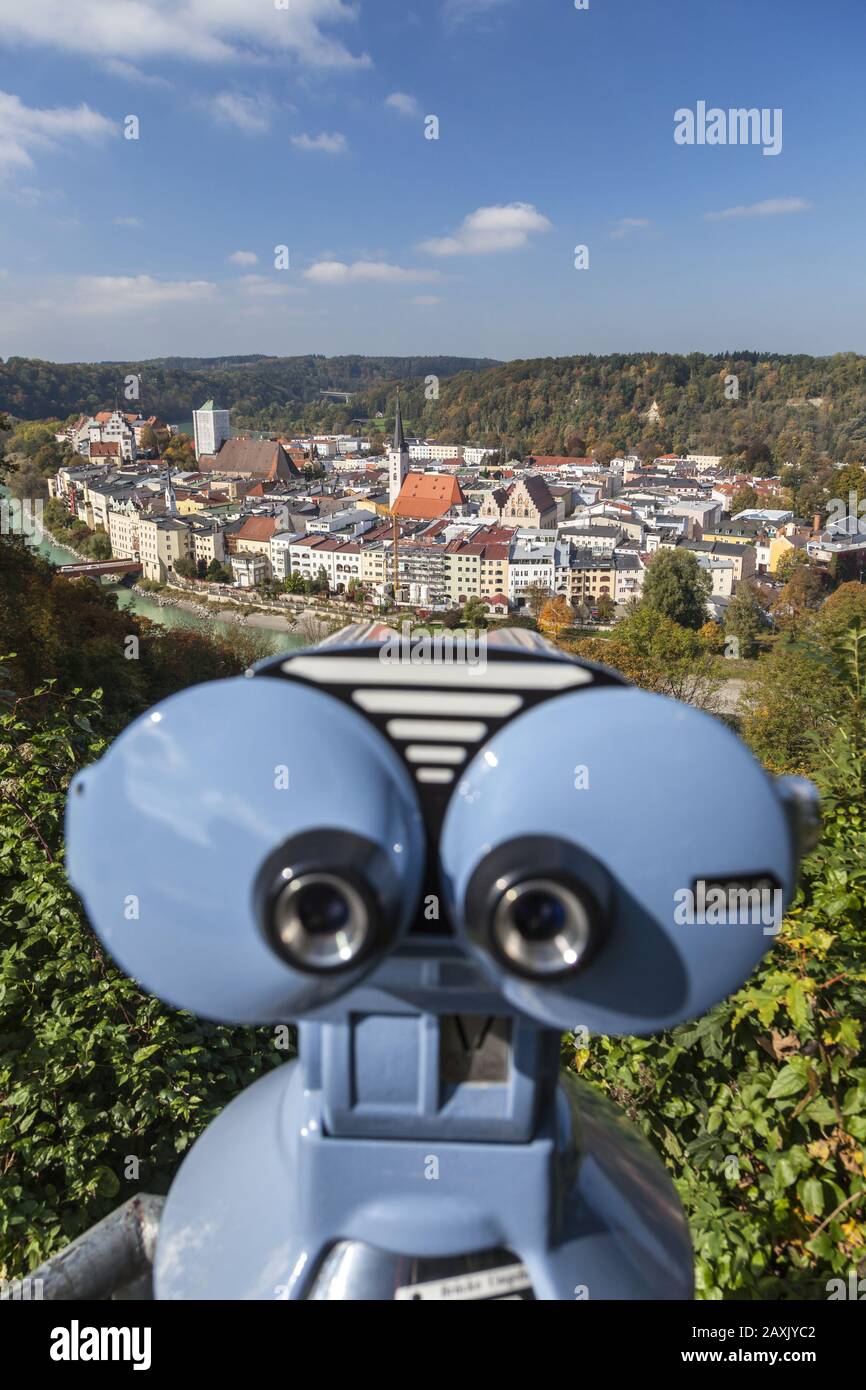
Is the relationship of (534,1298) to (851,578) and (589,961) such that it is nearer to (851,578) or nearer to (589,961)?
(589,961)

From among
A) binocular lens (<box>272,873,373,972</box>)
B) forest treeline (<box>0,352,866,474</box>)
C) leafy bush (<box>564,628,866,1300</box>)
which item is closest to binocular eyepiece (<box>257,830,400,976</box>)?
binocular lens (<box>272,873,373,972</box>)

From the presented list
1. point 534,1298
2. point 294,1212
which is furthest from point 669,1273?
point 294,1212

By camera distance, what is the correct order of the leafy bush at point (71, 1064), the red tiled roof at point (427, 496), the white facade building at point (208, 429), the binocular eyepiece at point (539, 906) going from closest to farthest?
1. the binocular eyepiece at point (539, 906)
2. the leafy bush at point (71, 1064)
3. the red tiled roof at point (427, 496)
4. the white facade building at point (208, 429)

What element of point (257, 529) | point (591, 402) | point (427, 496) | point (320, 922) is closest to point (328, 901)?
point (320, 922)

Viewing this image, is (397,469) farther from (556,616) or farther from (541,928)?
(541,928)

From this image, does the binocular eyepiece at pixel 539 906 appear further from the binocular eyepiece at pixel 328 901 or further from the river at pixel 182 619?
the river at pixel 182 619

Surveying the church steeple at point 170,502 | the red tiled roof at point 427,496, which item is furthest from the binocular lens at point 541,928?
the red tiled roof at point 427,496

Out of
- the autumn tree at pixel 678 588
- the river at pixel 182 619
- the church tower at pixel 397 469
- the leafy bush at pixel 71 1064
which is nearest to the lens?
the leafy bush at pixel 71 1064

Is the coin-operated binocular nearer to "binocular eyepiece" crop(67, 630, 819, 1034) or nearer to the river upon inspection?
"binocular eyepiece" crop(67, 630, 819, 1034)
